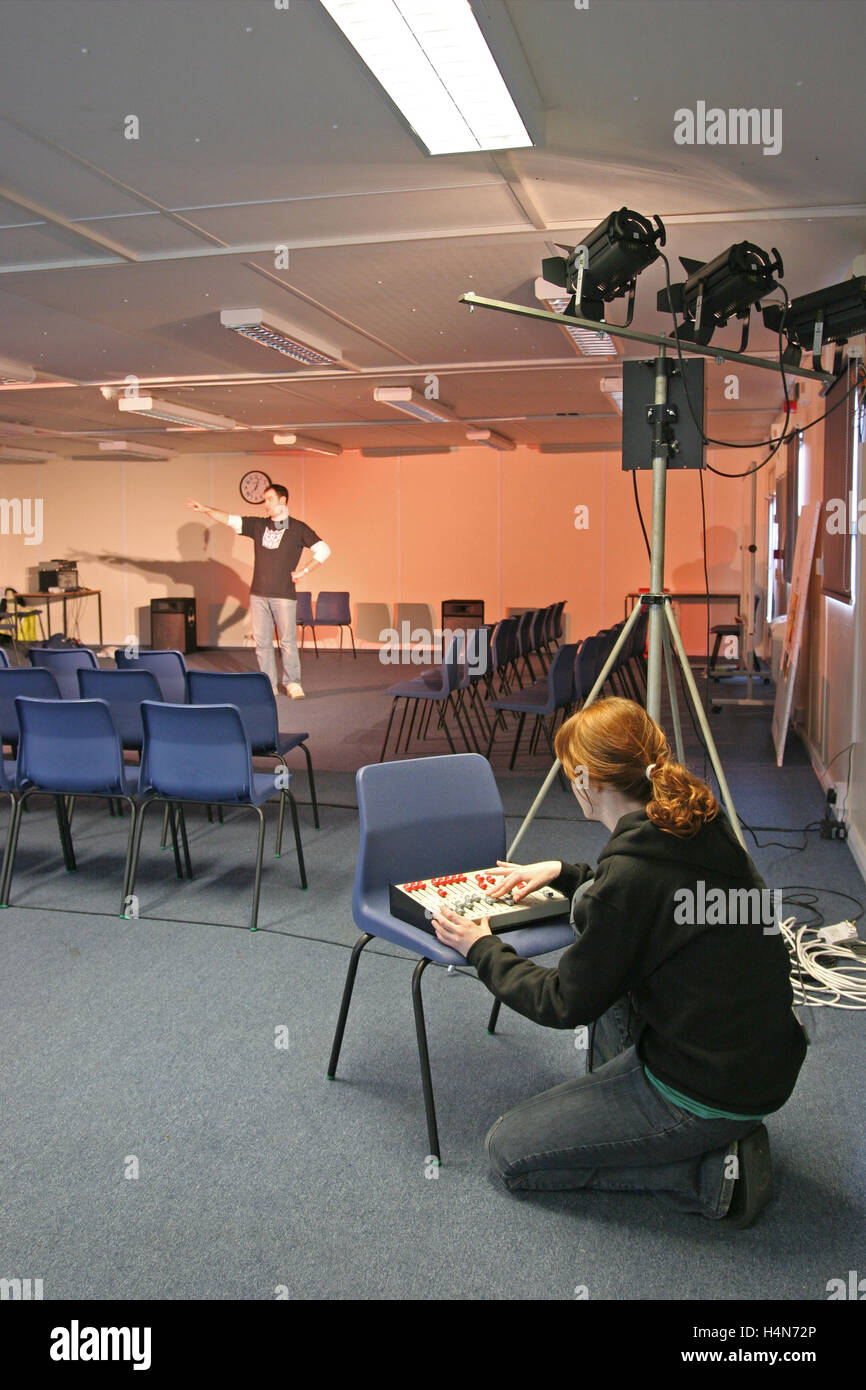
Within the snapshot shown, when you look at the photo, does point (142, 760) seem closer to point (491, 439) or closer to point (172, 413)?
point (172, 413)

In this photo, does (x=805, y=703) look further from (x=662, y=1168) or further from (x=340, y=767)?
(x=662, y=1168)

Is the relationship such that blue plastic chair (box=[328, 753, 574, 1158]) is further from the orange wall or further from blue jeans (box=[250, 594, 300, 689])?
the orange wall

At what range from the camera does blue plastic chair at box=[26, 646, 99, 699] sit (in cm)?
616

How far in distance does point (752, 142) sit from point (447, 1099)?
3.20 meters

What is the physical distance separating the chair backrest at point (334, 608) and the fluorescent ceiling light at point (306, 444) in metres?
1.96

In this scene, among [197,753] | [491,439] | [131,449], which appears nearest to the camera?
[197,753]

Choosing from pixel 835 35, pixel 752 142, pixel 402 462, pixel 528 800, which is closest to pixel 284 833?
pixel 528 800

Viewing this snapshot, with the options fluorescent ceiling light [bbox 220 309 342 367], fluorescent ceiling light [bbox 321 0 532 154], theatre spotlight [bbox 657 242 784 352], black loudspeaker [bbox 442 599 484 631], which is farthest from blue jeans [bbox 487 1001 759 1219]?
black loudspeaker [bbox 442 599 484 631]

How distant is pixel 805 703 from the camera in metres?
8.10

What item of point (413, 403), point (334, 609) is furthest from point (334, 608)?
point (413, 403)

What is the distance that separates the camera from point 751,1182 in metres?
2.17

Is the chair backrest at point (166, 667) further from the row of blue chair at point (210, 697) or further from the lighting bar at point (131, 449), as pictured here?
the lighting bar at point (131, 449)

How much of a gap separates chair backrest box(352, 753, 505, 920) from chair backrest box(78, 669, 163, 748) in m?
2.63

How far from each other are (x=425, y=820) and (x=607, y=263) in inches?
76.1
